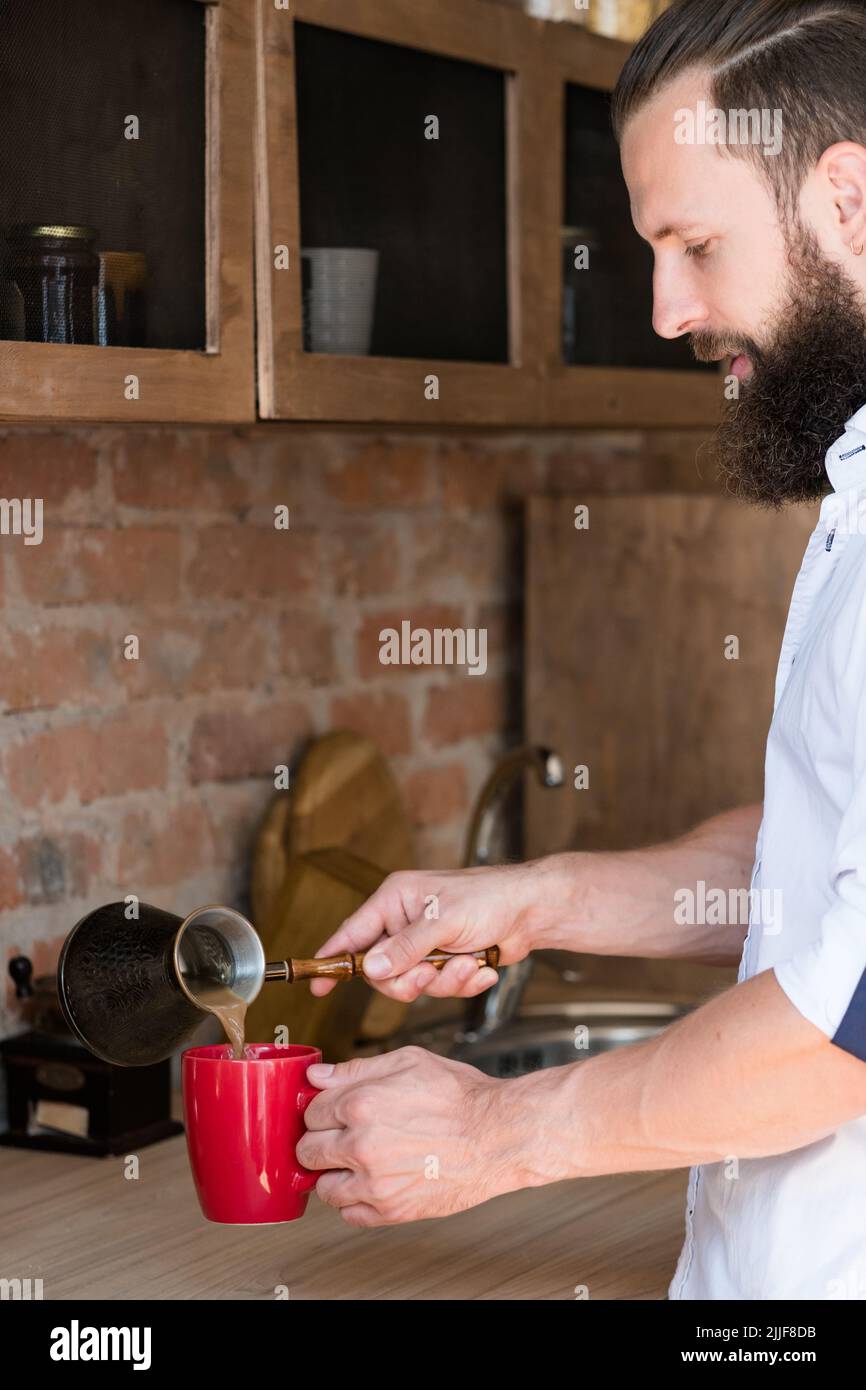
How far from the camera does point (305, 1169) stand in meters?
1.20

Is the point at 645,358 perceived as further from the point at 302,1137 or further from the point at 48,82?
the point at 302,1137

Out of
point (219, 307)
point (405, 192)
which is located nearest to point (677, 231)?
point (219, 307)

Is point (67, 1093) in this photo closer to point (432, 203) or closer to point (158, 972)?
point (158, 972)

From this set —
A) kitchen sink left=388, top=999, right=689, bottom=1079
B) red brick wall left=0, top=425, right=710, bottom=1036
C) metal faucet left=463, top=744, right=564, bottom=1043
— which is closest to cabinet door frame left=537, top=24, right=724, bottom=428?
red brick wall left=0, top=425, right=710, bottom=1036

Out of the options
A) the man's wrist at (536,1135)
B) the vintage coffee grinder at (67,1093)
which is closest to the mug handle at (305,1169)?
the man's wrist at (536,1135)

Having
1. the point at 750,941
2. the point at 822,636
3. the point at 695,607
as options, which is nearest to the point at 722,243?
the point at 822,636

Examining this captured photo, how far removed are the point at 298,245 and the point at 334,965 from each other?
2.13 feet

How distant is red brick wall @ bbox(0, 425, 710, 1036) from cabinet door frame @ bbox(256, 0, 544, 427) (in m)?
0.13

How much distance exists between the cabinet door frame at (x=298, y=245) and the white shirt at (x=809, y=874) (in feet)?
1.72

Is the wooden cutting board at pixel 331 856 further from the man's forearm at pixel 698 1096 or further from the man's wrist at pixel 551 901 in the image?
the man's forearm at pixel 698 1096

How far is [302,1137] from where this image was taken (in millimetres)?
1193

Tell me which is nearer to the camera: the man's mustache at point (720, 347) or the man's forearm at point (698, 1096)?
the man's forearm at point (698, 1096)

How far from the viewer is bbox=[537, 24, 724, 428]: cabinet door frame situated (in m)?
1.87

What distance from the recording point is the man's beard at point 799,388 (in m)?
1.20
